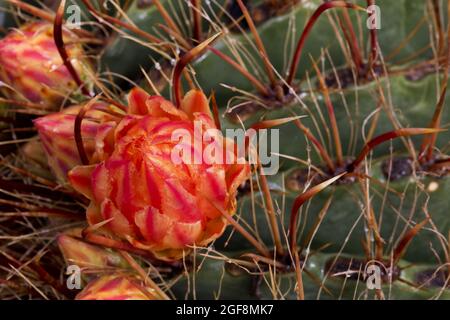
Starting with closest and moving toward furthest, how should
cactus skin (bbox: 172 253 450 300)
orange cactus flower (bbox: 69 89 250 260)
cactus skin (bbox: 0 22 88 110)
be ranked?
orange cactus flower (bbox: 69 89 250 260) → cactus skin (bbox: 172 253 450 300) → cactus skin (bbox: 0 22 88 110)

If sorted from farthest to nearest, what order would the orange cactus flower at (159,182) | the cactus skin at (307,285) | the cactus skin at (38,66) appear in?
1. the cactus skin at (38,66)
2. the cactus skin at (307,285)
3. the orange cactus flower at (159,182)

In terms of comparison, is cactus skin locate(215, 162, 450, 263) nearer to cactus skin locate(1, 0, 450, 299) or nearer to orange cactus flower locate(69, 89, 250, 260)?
cactus skin locate(1, 0, 450, 299)

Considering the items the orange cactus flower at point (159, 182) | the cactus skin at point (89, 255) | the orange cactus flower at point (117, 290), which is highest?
the orange cactus flower at point (159, 182)

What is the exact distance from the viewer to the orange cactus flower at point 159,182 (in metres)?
0.70

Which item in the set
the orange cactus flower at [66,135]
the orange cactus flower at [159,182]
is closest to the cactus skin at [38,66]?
the orange cactus flower at [66,135]

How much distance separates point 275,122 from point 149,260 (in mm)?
232

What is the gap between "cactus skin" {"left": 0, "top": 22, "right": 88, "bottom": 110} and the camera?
0.92 m

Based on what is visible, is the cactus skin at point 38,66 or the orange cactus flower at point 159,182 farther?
the cactus skin at point 38,66

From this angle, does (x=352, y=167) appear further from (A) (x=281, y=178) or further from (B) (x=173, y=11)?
(B) (x=173, y=11)

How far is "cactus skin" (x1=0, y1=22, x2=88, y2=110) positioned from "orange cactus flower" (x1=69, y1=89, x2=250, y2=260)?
212mm

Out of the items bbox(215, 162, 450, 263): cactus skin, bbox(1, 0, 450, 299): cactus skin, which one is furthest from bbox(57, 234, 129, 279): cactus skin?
bbox(215, 162, 450, 263): cactus skin

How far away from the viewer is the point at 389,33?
92cm

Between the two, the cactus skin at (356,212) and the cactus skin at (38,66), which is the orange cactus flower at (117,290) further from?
the cactus skin at (38,66)

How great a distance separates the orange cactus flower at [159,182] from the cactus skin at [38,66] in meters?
0.21
